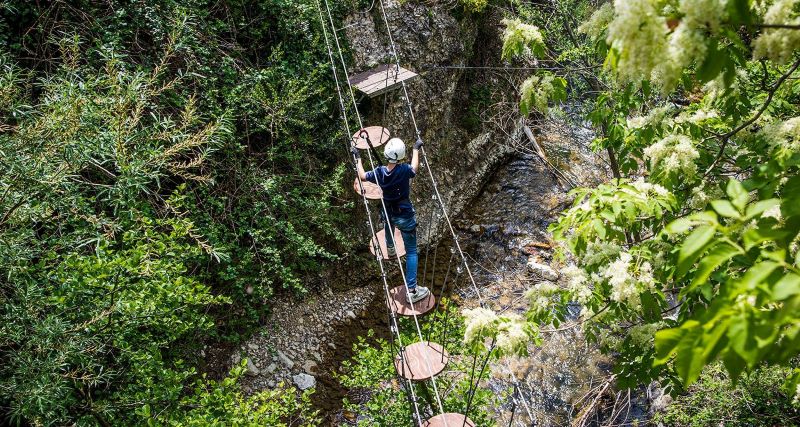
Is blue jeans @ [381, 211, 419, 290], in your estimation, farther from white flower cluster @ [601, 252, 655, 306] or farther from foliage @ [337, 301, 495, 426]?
white flower cluster @ [601, 252, 655, 306]

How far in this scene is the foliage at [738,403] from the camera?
11.2 ft

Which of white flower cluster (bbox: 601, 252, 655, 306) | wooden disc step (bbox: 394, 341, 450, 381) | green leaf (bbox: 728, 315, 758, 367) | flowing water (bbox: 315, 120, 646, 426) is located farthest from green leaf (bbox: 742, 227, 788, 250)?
flowing water (bbox: 315, 120, 646, 426)

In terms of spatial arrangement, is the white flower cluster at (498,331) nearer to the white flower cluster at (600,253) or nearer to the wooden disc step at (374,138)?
the white flower cluster at (600,253)

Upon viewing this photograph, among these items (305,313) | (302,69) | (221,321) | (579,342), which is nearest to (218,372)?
(221,321)

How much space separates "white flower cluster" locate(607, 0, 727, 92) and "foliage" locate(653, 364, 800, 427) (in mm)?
3083

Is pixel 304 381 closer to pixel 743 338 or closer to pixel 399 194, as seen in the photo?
pixel 399 194

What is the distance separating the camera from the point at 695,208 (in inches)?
84.0

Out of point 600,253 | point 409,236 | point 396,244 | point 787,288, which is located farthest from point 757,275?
point 396,244

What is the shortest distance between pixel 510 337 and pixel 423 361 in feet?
3.71

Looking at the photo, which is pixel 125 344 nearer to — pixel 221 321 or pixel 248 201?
pixel 221 321

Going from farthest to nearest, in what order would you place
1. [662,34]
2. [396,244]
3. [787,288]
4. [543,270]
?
[543,270], [396,244], [662,34], [787,288]

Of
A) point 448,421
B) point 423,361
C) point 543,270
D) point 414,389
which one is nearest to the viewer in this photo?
point 448,421

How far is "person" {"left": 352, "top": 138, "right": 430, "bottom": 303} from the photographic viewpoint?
11.7 ft

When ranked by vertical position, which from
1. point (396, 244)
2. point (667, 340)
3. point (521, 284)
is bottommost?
point (521, 284)
